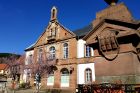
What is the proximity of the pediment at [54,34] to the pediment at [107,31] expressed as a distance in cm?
2750

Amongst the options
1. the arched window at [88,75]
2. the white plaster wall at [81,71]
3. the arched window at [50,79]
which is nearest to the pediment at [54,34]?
the white plaster wall at [81,71]

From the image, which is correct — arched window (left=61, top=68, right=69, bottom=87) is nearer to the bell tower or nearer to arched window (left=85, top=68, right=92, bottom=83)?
arched window (left=85, top=68, right=92, bottom=83)

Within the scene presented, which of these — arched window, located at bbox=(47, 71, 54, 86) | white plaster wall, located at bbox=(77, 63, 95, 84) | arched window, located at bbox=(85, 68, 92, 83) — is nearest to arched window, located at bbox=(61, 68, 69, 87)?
arched window, located at bbox=(47, 71, 54, 86)

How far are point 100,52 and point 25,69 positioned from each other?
123 feet

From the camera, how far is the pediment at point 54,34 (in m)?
37.2

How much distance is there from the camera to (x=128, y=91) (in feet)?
19.9

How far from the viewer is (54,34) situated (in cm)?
3906

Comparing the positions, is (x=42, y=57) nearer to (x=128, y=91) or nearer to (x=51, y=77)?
(x=51, y=77)

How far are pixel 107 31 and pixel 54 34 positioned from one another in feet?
104

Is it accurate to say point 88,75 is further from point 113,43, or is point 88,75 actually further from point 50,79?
point 113,43

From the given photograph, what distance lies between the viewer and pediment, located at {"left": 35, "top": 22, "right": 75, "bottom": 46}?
37156 mm

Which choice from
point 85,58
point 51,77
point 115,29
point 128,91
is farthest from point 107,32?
point 51,77

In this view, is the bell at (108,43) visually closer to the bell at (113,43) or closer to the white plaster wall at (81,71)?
the bell at (113,43)

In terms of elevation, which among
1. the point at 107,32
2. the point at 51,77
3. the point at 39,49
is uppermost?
the point at 39,49
